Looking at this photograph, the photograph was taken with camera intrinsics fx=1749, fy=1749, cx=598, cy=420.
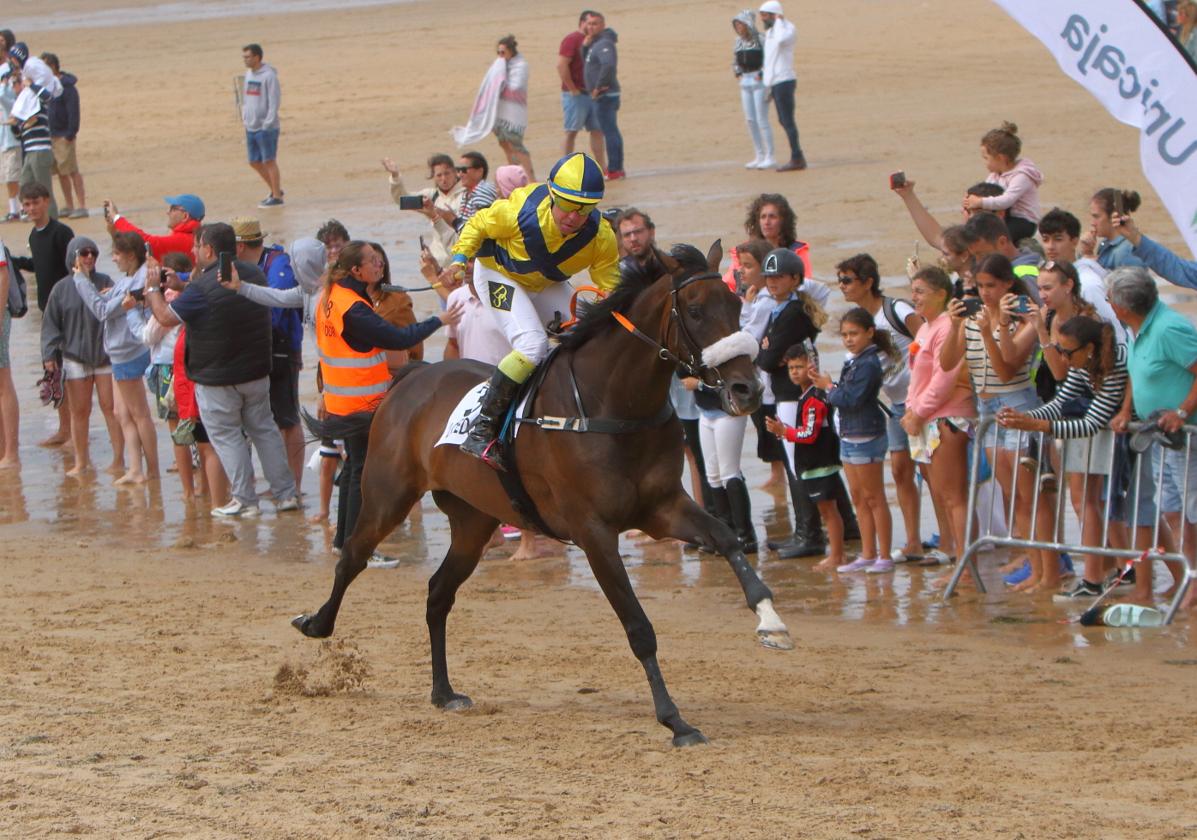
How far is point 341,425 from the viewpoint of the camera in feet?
32.5

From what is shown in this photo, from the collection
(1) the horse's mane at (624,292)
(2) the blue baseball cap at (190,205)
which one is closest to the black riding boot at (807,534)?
(1) the horse's mane at (624,292)

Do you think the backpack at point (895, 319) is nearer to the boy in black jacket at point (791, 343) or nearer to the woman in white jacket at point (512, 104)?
the boy in black jacket at point (791, 343)

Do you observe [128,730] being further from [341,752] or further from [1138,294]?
[1138,294]

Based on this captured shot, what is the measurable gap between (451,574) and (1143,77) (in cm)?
390

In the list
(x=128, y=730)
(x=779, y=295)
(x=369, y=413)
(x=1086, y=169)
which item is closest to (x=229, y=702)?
(x=128, y=730)

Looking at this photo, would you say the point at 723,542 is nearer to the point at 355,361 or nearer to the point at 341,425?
the point at 341,425

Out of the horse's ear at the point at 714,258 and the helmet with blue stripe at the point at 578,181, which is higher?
the helmet with blue stripe at the point at 578,181

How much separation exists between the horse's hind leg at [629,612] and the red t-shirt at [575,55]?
16547 millimetres

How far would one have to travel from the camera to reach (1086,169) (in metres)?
21.0

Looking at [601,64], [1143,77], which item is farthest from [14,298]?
[1143,77]

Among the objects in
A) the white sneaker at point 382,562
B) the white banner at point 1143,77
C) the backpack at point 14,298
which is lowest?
the white sneaker at point 382,562

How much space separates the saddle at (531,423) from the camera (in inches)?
303

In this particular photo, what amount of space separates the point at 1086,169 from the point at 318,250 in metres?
11.7

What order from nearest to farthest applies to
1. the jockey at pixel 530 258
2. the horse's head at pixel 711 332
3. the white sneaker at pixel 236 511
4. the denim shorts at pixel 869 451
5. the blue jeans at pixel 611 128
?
1. the horse's head at pixel 711 332
2. the jockey at pixel 530 258
3. the denim shorts at pixel 869 451
4. the white sneaker at pixel 236 511
5. the blue jeans at pixel 611 128
